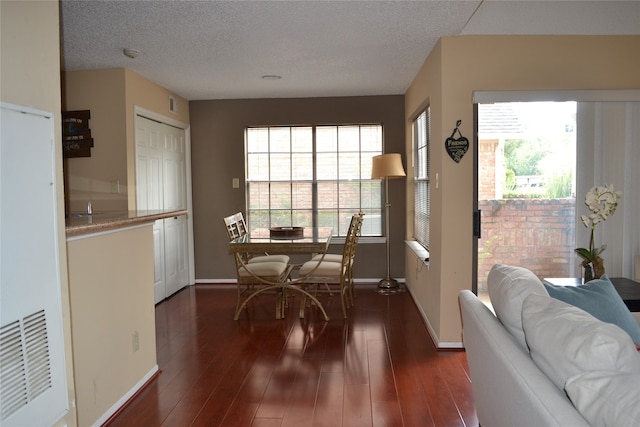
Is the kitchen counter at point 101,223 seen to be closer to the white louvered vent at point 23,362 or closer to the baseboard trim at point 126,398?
the white louvered vent at point 23,362

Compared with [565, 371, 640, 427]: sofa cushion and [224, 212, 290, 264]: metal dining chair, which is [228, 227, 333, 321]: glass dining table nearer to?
[224, 212, 290, 264]: metal dining chair

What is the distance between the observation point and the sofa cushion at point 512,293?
1739 mm

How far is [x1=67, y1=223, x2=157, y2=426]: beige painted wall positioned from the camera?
2.41 metres

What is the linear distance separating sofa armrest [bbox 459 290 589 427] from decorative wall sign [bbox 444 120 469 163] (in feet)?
5.16

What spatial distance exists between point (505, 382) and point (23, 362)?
1591mm

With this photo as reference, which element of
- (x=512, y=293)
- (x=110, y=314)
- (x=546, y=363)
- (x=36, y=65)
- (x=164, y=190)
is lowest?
(x=110, y=314)

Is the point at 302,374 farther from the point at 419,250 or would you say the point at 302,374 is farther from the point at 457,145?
the point at 419,250

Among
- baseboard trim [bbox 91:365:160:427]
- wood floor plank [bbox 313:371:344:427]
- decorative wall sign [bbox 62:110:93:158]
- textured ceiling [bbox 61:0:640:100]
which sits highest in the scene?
textured ceiling [bbox 61:0:640:100]

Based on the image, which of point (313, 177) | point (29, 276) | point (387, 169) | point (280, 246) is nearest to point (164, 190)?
point (313, 177)

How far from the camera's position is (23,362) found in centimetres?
169

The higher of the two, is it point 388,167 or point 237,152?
point 237,152

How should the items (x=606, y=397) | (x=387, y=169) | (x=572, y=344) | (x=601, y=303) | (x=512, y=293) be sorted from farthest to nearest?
1. (x=387, y=169)
2. (x=601, y=303)
3. (x=512, y=293)
4. (x=572, y=344)
5. (x=606, y=397)

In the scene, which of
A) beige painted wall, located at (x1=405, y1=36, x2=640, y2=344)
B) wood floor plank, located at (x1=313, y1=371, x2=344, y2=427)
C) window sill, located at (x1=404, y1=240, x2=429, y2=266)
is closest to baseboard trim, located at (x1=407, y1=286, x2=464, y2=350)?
beige painted wall, located at (x1=405, y1=36, x2=640, y2=344)

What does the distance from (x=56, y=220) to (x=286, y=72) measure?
3235 millimetres
